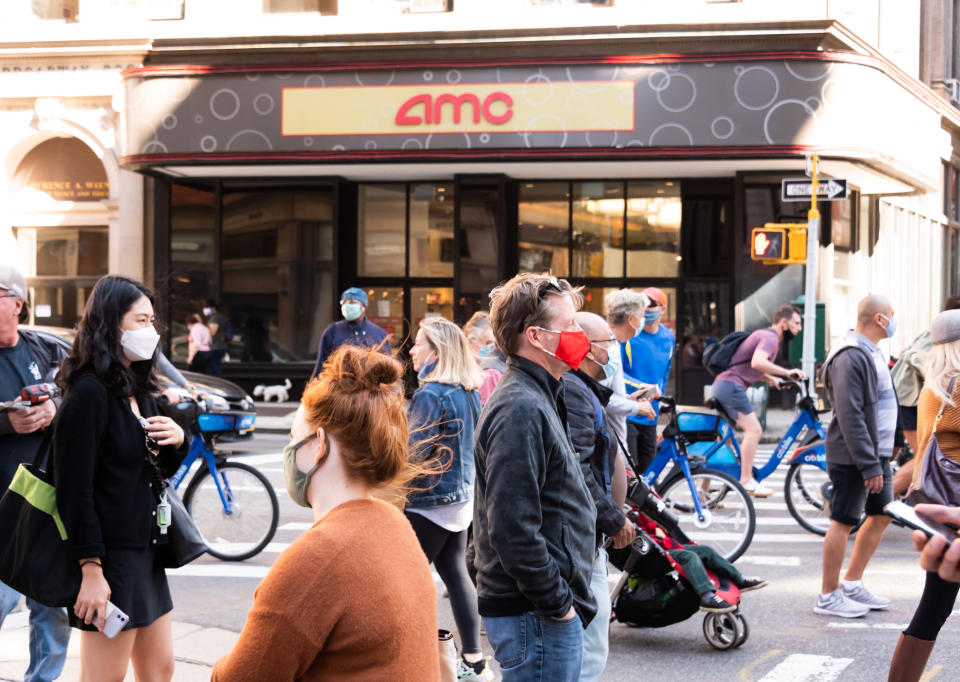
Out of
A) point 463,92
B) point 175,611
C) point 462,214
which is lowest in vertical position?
point 175,611

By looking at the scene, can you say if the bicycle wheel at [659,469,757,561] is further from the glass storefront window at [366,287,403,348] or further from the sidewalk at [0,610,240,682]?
the glass storefront window at [366,287,403,348]

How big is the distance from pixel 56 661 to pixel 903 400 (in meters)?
7.23

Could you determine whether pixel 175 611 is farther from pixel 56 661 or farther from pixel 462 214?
pixel 462 214

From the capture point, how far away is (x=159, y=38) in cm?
2197

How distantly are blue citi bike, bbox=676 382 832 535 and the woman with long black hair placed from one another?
19.8ft

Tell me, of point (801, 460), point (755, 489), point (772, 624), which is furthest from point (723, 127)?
point (772, 624)

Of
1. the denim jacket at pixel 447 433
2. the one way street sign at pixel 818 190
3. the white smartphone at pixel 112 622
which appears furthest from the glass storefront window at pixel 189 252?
the white smartphone at pixel 112 622

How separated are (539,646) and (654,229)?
748 inches

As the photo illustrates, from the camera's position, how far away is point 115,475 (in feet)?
13.0

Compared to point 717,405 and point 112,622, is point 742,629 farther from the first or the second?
point 717,405

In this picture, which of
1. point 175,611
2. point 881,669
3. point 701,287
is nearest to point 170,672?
point 175,611

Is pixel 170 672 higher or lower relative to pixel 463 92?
lower

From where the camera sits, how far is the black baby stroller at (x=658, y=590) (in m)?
6.31

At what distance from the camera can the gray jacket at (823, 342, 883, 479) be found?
22.1 ft
